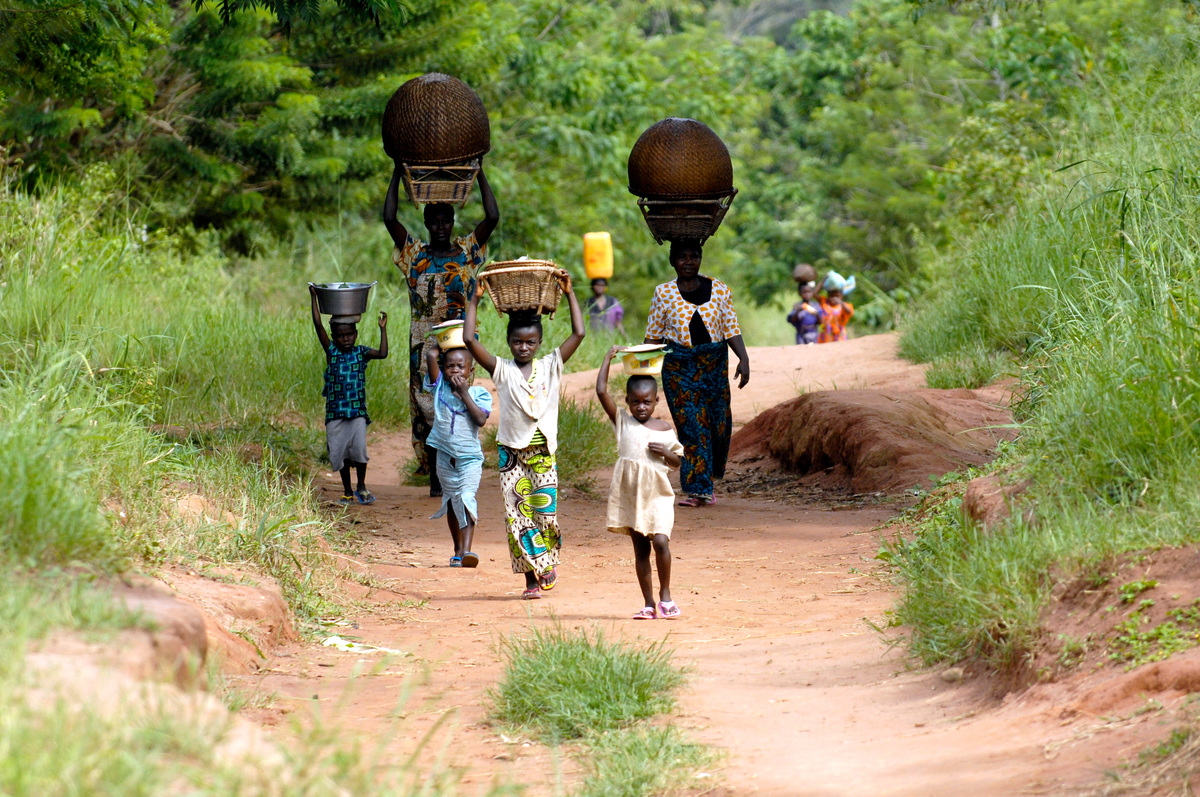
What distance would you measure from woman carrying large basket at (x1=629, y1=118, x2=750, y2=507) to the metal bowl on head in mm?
1951

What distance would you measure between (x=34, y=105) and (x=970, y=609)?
36.7 feet

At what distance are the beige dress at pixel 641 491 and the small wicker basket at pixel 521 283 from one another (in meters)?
0.83

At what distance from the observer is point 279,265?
16.1 meters

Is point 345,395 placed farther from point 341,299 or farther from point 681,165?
point 681,165

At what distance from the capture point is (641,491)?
18.5 ft

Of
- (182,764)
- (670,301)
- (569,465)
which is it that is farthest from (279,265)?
(182,764)

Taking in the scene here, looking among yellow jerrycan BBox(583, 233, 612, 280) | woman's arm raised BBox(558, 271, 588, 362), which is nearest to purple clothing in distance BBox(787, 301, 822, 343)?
yellow jerrycan BBox(583, 233, 612, 280)

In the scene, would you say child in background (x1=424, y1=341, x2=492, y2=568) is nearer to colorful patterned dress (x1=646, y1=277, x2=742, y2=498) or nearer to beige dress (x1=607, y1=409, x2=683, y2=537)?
beige dress (x1=607, y1=409, x2=683, y2=537)

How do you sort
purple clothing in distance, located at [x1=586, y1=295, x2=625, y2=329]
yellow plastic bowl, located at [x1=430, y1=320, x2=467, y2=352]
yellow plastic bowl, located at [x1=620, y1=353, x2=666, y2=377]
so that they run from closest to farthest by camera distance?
yellow plastic bowl, located at [x1=620, y1=353, x2=666, y2=377] → yellow plastic bowl, located at [x1=430, y1=320, x2=467, y2=352] → purple clothing in distance, located at [x1=586, y1=295, x2=625, y2=329]

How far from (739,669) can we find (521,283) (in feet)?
6.92

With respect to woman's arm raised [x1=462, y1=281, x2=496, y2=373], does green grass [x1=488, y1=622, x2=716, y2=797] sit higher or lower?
lower

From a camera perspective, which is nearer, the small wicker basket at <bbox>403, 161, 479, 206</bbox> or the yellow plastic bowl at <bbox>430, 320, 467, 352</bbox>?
the yellow plastic bowl at <bbox>430, 320, 467, 352</bbox>

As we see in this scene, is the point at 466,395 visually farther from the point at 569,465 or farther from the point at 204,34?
the point at 204,34

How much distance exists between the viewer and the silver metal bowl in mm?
8273
